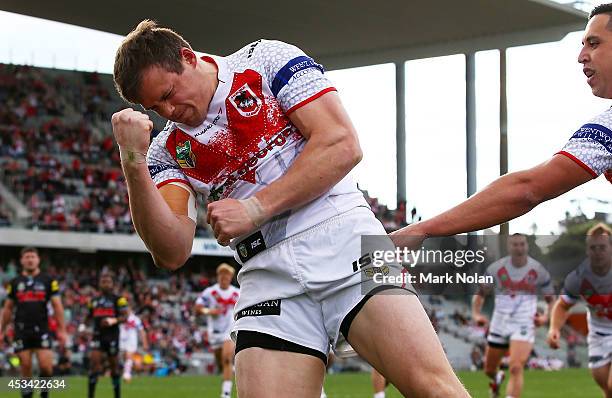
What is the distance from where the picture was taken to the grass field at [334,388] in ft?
68.9

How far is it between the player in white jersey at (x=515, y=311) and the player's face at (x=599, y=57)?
9464 millimetres

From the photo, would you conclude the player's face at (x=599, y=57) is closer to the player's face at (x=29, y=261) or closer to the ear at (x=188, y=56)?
the ear at (x=188, y=56)

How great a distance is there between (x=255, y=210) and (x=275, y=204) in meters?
0.08

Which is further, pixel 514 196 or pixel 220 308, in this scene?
pixel 220 308

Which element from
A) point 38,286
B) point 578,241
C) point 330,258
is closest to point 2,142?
point 38,286

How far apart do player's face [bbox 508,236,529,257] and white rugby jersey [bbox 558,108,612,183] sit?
395 inches

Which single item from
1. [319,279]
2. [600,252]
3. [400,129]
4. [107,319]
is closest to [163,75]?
[319,279]

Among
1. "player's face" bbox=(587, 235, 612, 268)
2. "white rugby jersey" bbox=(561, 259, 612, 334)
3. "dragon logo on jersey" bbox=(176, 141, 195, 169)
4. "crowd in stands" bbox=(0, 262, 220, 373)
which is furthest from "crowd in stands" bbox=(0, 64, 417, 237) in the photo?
"dragon logo on jersey" bbox=(176, 141, 195, 169)

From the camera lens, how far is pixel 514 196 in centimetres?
371

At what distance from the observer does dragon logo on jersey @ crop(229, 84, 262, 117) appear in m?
4.35

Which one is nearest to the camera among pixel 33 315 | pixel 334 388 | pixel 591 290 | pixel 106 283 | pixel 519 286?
pixel 591 290

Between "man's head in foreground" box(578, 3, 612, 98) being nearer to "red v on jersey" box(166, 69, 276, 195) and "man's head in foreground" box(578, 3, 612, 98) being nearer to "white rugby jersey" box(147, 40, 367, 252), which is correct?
"white rugby jersey" box(147, 40, 367, 252)

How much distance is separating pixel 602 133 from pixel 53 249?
35.0 meters

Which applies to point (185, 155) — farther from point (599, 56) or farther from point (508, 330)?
point (508, 330)
